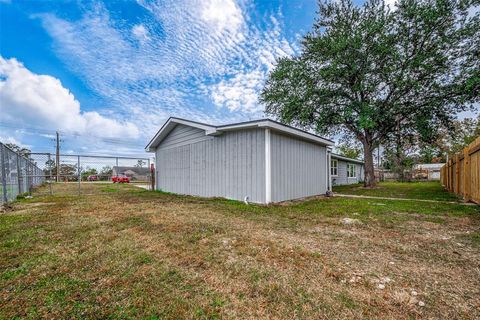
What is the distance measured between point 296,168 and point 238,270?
6532 millimetres

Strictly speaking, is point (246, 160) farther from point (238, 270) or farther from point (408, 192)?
point (408, 192)

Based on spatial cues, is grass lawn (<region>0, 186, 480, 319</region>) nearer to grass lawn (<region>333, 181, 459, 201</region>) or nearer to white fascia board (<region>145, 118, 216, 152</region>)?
white fascia board (<region>145, 118, 216, 152</region>)

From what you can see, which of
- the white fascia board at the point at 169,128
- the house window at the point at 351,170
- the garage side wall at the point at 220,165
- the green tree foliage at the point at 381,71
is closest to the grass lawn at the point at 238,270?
the garage side wall at the point at 220,165

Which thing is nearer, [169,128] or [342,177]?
[169,128]

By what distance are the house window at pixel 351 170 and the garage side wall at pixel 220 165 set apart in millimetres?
17089

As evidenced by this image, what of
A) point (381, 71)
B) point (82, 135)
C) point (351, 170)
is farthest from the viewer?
point (82, 135)

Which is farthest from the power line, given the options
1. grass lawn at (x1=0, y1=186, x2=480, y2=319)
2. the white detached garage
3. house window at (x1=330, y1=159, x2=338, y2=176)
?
house window at (x1=330, y1=159, x2=338, y2=176)

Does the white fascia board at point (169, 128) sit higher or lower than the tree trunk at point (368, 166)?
higher

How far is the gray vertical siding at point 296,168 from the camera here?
7342mm

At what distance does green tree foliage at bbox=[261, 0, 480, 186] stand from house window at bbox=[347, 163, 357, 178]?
608cm

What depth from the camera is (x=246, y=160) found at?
7320 millimetres

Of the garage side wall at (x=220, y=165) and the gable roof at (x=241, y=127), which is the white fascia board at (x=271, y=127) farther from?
the garage side wall at (x=220, y=165)

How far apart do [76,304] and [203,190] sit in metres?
7.35

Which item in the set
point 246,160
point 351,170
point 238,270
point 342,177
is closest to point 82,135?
point 246,160
